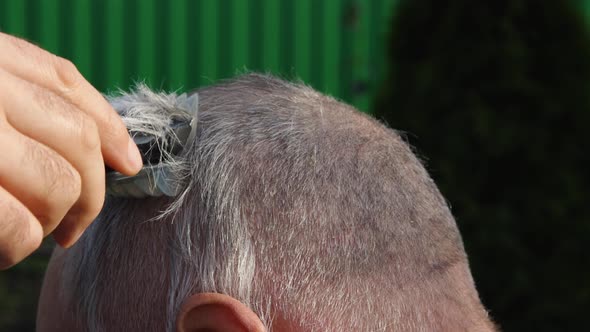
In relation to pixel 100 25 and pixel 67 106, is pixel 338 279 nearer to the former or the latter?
pixel 67 106

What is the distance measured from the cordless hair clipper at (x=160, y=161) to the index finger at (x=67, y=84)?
1.24ft

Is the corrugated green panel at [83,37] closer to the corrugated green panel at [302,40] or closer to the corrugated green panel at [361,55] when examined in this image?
the corrugated green panel at [302,40]

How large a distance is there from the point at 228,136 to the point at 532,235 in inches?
159

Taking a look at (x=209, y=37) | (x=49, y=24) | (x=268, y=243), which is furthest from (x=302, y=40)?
(x=268, y=243)

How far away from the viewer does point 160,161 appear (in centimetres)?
182

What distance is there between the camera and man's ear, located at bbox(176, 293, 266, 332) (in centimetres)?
179

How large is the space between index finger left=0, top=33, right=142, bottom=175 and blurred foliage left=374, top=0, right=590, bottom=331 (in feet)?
14.2

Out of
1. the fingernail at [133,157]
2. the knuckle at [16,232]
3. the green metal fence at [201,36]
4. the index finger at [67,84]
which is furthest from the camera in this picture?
the green metal fence at [201,36]

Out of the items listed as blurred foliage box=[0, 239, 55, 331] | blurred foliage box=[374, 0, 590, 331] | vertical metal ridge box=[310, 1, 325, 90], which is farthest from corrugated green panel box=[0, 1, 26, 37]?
blurred foliage box=[374, 0, 590, 331]

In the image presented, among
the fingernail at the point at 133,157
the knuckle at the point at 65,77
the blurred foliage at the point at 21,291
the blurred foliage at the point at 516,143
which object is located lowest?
the blurred foliage at the point at 21,291

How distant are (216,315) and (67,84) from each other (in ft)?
2.27

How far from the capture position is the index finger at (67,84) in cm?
120

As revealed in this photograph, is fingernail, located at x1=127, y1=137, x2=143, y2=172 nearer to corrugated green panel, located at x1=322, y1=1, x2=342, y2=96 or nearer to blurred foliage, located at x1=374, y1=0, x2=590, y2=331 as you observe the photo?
blurred foliage, located at x1=374, y1=0, x2=590, y2=331

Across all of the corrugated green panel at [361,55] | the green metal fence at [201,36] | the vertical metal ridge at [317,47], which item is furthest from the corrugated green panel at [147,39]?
the corrugated green panel at [361,55]
